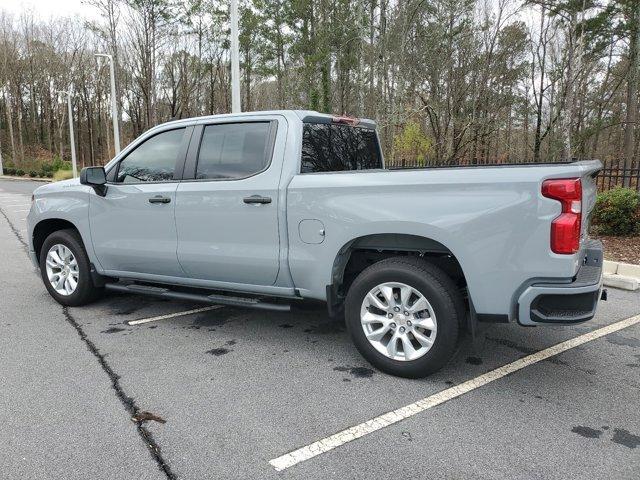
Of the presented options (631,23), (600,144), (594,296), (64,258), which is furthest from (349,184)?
(600,144)

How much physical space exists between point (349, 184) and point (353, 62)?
19831 millimetres

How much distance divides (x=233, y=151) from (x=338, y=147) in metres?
0.93

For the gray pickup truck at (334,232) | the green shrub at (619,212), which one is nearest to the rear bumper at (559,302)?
the gray pickup truck at (334,232)

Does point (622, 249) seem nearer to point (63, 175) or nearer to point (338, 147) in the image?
point (338, 147)

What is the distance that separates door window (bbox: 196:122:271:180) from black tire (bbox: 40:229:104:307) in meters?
1.81

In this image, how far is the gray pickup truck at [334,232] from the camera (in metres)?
3.02

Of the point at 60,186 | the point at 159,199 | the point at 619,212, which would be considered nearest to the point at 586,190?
the point at 159,199

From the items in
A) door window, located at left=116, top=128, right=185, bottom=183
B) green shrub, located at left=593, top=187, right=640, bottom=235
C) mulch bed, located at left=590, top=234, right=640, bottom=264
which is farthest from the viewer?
green shrub, located at left=593, top=187, right=640, bottom=235

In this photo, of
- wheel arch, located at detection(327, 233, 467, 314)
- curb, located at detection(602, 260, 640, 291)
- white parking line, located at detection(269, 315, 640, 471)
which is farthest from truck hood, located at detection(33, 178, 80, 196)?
curb, located at detection(602, 260, 640, 291)

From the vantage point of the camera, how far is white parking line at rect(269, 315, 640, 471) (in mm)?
2627

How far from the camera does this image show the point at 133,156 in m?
4.84

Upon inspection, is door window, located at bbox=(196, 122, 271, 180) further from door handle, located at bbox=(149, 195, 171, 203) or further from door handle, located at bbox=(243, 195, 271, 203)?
door handle, located at bbox=(149, 195, 171, 203)

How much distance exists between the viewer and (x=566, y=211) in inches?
114

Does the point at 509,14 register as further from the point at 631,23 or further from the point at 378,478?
the point at 378,478
